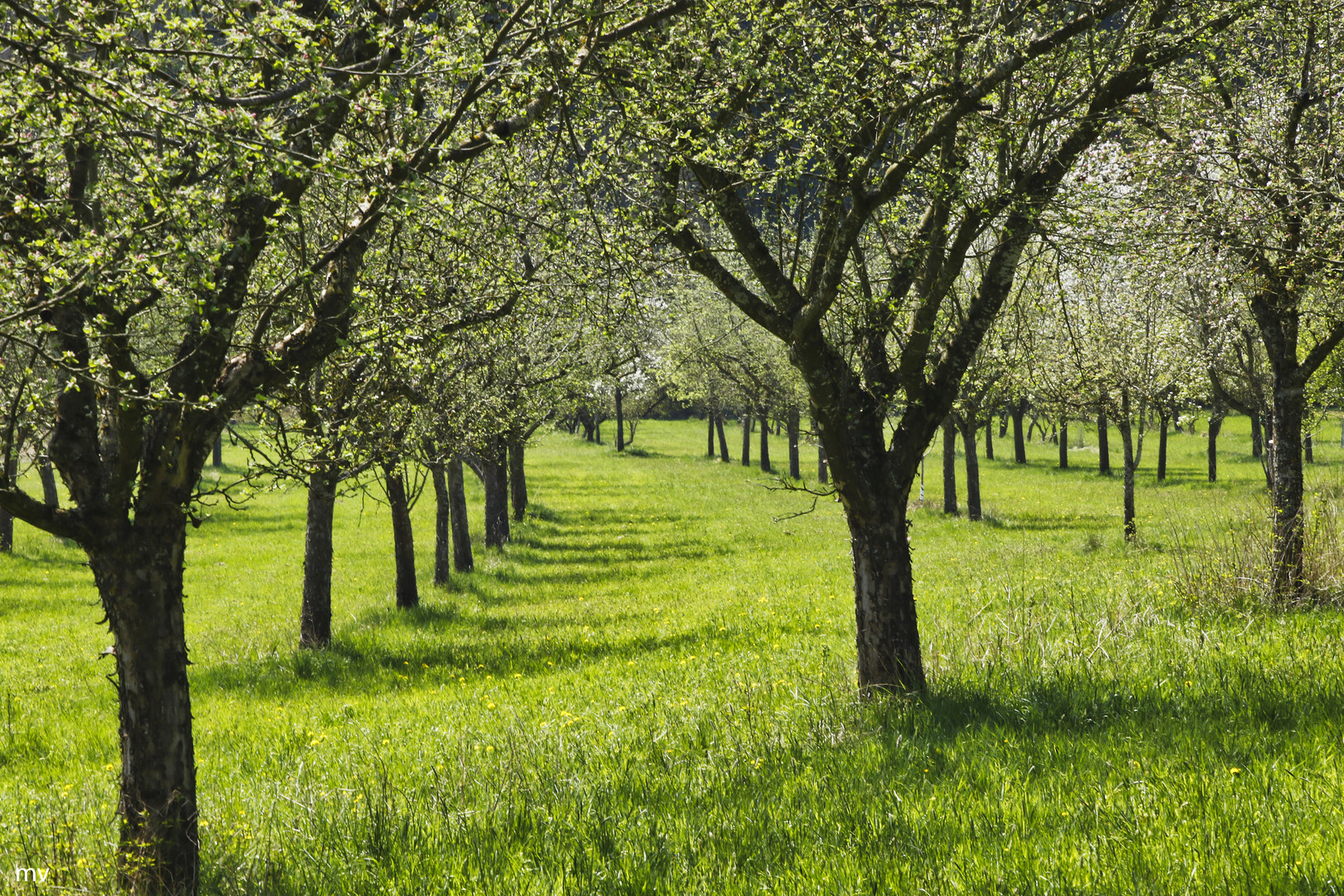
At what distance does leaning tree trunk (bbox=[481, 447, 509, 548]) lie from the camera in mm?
24516

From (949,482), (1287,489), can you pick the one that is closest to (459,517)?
(1287,489)

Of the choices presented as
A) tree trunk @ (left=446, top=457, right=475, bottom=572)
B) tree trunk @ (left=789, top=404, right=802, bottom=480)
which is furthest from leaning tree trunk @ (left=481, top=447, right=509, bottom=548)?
tree trunk @ (left=789, top=404, right=802, bottom=480)

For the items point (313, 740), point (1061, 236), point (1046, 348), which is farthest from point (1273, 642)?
point (1046, 348)

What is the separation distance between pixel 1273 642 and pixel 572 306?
6880mm

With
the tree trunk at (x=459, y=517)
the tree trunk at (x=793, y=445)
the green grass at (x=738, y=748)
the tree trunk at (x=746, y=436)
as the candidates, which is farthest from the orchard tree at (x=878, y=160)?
the tree trunk at (x=746, y=436)

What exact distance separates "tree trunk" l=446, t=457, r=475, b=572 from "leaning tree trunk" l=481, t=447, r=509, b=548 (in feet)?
8.46

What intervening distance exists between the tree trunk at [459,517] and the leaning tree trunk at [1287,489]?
1592 centimetres

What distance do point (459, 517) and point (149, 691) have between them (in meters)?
16.7

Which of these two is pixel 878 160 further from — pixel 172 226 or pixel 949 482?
pixel 949 482

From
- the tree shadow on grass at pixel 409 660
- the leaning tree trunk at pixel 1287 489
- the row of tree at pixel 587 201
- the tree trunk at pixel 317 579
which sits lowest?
the tree shadow on grass at pixel 409 660

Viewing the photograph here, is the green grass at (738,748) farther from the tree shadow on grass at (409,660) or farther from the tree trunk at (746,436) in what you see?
the tree trunk at (746,436)

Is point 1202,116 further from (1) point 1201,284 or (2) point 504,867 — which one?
(2) point 504,867

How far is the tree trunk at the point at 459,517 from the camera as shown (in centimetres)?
2048

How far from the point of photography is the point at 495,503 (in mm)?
25703
